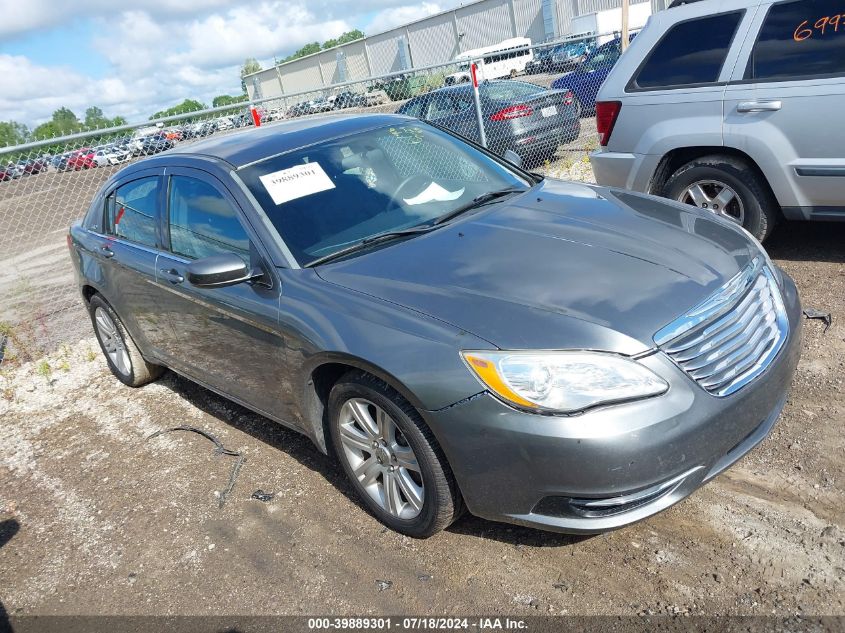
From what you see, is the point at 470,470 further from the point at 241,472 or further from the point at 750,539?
the point at 241,472

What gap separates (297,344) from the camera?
3109mm

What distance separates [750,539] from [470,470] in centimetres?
113

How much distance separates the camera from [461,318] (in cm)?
262

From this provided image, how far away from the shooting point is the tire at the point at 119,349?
5086 mm

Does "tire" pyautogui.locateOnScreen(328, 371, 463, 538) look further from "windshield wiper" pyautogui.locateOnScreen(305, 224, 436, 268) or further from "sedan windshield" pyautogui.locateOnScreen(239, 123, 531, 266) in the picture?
"sedan windshield" pyautogui.locateOnScreen(239, 123, 531, 266)

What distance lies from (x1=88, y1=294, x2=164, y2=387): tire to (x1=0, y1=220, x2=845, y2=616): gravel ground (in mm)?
655

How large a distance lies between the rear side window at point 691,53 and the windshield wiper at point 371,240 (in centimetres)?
294

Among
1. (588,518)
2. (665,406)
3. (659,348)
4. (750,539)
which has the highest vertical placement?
(659,348)

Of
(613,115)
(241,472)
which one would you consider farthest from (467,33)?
(241,472)

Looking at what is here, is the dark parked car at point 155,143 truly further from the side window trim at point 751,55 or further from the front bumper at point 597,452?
the front bumper at point 597,452

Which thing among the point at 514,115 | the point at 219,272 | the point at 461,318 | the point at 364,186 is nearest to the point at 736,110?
the point at 364,186

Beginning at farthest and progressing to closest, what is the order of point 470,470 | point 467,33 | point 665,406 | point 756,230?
point 467,33 < point 756,230 < point 470,470 < point 665,406

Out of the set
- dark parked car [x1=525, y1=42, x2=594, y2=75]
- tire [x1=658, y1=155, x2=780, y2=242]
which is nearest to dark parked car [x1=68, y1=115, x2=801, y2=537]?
tire [x1=658, y1=155, x2=780, y2=242]

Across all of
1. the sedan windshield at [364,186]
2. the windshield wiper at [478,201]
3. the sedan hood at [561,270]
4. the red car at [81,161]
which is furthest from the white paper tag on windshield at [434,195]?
the red car at [81,161]
